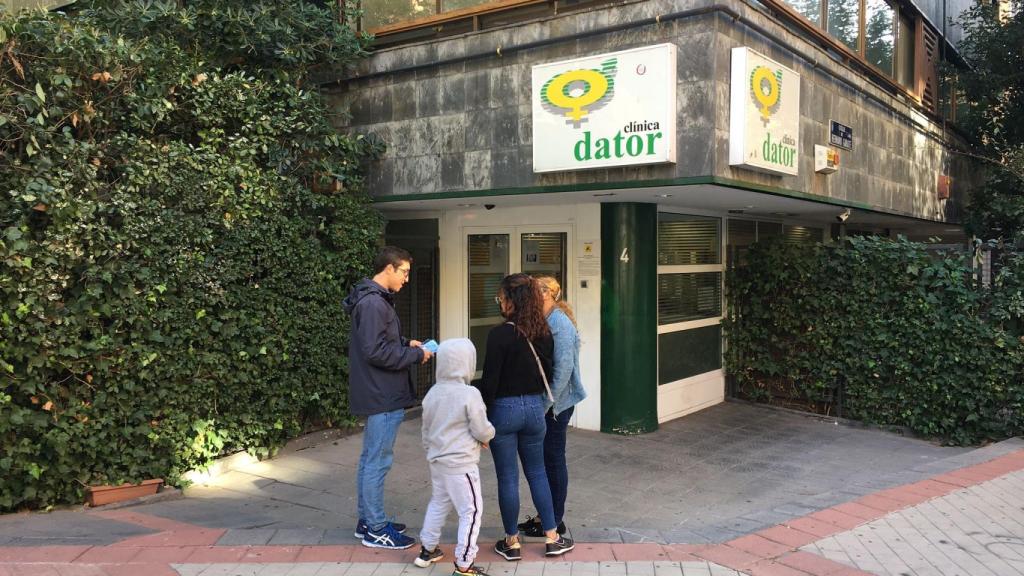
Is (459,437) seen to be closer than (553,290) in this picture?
Yes

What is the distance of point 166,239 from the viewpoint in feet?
19.4

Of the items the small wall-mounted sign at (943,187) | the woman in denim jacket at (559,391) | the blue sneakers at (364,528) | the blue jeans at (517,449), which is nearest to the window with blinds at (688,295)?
the woman in denim jacket at (559,391)

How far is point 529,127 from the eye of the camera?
6.95 m

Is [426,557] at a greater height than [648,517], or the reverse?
[426,557]

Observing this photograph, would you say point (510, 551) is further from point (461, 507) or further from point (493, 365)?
point (493, 365)

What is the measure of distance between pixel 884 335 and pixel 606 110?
3.92m

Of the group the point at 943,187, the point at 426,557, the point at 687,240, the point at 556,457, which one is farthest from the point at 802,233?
the point at 426,557

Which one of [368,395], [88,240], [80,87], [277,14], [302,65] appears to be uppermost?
[277,14]

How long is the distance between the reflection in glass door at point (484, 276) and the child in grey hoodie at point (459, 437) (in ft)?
15.6

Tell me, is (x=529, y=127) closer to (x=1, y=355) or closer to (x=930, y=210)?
(x=1, y=355)

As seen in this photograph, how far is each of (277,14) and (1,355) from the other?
4002 millimetres

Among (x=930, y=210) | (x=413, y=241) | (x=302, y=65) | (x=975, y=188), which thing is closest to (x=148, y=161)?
(x=302, y=65)

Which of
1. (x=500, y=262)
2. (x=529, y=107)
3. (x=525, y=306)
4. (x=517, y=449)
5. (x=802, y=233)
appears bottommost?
(x=517, y=449)

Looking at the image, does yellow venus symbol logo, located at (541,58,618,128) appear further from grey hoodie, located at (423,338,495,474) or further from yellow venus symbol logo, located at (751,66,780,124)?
grey hoodie, located at (423,338,495,474)
